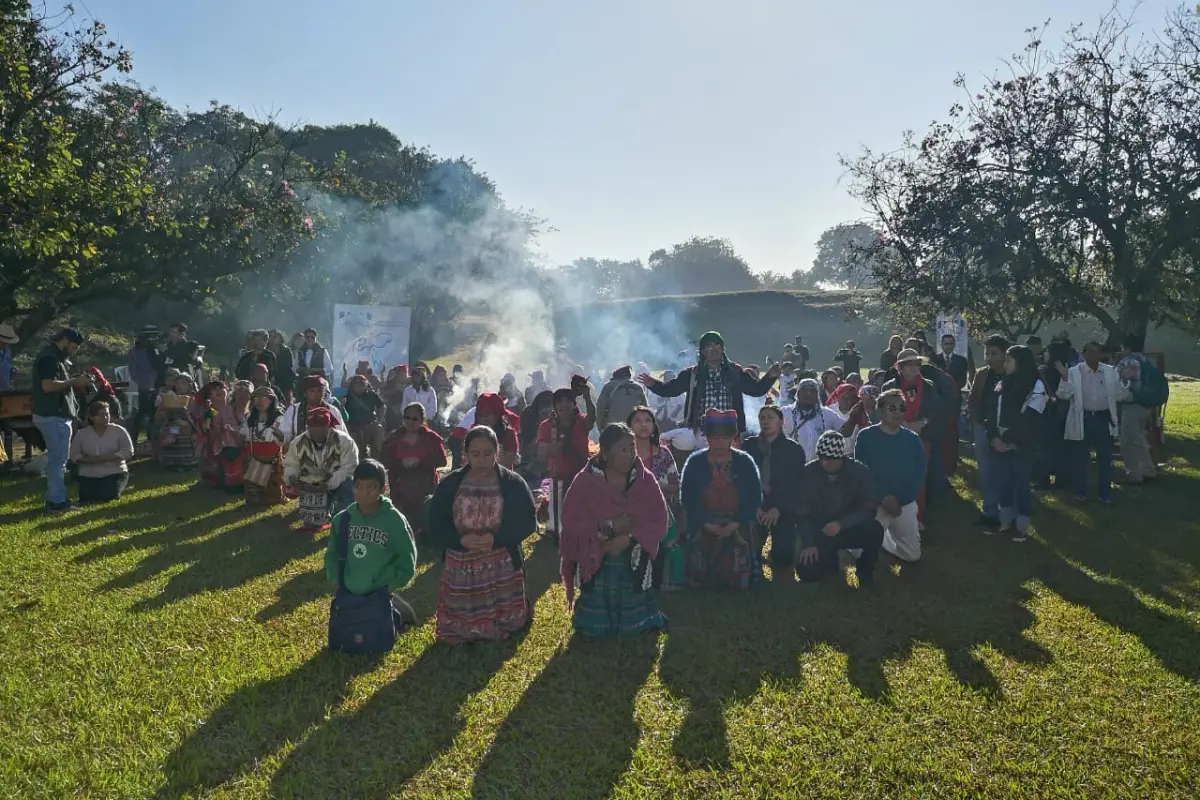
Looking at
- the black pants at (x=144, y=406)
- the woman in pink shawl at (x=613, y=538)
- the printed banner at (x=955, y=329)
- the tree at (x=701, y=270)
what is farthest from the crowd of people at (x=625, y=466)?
the tree at (x=701, y=270)

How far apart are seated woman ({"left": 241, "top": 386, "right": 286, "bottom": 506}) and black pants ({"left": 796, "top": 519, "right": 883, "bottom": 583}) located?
20.3 feet

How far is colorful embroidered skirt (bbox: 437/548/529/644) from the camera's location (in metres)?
5.07

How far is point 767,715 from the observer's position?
4133 millimetres

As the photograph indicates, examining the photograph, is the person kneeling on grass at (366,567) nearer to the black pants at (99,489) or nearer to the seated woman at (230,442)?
the seated woman at (230,442)

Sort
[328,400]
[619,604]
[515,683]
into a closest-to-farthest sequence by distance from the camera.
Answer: [515,683] → [619,604] → [328,400]

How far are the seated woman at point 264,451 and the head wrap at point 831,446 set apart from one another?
6.24m

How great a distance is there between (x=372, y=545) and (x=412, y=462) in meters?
3.05

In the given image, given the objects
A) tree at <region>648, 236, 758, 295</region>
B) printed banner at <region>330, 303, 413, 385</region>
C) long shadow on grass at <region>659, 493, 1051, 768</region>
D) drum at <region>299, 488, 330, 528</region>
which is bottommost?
long shadow on grass at <region>659, 493, 1051, 768</region>

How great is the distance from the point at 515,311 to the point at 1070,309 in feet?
79.7

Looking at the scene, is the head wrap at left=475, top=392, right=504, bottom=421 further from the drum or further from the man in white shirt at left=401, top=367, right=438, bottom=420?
the man in white shirt at left=401, top=367, right=438, bottom=420

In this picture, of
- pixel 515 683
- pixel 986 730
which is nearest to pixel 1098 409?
pixel 986 730

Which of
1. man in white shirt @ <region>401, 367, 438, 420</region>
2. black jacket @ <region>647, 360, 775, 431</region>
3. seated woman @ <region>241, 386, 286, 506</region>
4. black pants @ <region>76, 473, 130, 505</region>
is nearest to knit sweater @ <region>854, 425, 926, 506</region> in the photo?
black jacket @ <region>647, 360, 775, 431</region>

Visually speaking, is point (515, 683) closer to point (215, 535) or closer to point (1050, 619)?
point (1050, 619)

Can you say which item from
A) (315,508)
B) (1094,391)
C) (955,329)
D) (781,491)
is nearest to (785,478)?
(781,491)
